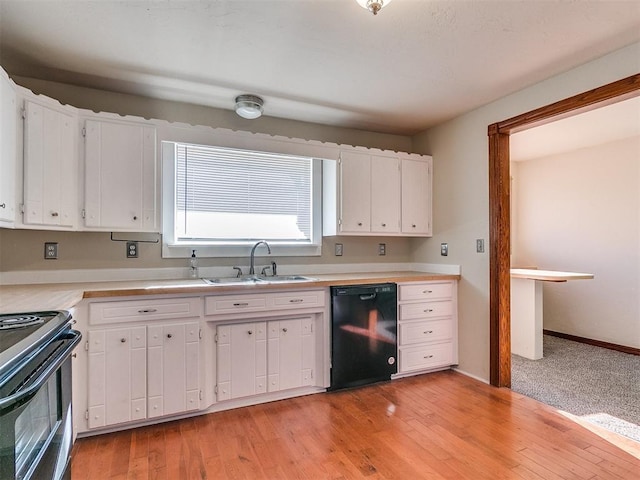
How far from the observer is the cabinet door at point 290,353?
265 centimetres

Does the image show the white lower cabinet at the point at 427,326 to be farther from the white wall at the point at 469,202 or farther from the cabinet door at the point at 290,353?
the cabinet door at the point at 290,353

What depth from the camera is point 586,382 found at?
10.1ft

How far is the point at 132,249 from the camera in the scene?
279 centimetres

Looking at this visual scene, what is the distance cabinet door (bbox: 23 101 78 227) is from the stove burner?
0.99 meters

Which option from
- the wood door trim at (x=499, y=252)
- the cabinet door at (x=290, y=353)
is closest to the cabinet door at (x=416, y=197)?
the wood door trim at (x=499, y=252)

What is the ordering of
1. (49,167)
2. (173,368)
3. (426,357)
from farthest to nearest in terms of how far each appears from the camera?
1. (426,357)
2. (173,368)
3. (49,167)

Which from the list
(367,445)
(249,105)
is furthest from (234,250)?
(367,445)

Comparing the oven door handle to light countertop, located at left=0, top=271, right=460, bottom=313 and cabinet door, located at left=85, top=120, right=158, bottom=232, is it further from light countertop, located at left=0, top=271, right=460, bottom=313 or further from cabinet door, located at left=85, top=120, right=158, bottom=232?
cabinet door, located at left=85, top=120, right=158, bottom=232

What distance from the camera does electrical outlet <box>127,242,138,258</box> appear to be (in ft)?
9.11

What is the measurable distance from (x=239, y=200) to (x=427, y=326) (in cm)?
208

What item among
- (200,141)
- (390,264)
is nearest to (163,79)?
(200,141)

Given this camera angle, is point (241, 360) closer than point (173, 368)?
No

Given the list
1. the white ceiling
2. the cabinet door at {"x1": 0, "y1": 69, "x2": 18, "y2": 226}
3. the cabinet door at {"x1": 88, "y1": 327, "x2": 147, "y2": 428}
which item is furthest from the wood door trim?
the cabinet door at {"x1": 0, "y1": 69, "x2": 18, "y2": 226}

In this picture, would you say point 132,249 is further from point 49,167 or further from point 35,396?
point 35,396
